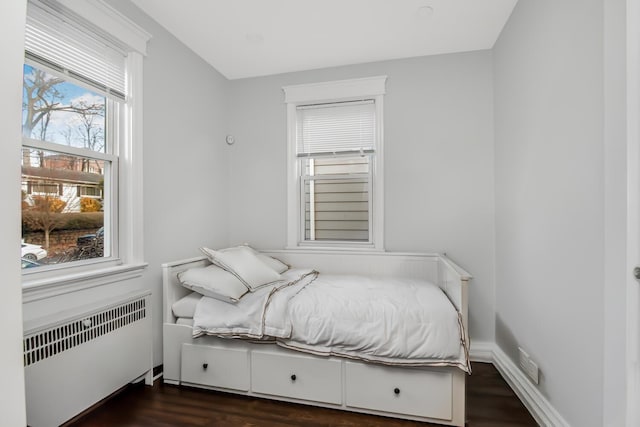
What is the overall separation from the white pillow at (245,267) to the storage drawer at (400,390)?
85cm

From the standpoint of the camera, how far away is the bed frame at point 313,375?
1.80m

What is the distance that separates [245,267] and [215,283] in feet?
0.91

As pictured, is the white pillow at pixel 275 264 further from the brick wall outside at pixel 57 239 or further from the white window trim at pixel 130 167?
the brick wall outside at pixel 57 239

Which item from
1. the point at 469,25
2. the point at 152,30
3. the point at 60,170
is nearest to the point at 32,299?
the point at 60,170

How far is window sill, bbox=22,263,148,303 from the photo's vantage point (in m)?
1.56

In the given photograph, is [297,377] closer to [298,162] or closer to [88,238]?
[88,238]

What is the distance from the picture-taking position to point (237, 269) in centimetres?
232

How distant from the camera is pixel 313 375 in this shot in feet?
6.49

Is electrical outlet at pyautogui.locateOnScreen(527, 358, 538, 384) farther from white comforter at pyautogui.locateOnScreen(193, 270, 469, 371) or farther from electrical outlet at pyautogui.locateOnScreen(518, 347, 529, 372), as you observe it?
white comforter at pyautogui.locateOnScreen(193, 270, 469, 371)

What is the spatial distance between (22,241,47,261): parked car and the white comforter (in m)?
0.92

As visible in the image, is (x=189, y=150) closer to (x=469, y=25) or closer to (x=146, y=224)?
(x=146, y=224)

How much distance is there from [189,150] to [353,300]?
6.15 feet

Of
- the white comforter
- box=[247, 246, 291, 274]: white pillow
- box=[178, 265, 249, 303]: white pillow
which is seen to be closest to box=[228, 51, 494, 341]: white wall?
box=[247, 246, 291, 274]: white pillow

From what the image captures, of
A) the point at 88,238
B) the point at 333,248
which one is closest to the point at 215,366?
the point at 88,238
